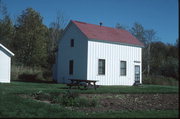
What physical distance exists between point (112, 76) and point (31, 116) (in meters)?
17.5

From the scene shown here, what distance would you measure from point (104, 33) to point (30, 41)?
18815 millimetres

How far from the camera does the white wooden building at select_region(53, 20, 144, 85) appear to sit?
24047 millimetres

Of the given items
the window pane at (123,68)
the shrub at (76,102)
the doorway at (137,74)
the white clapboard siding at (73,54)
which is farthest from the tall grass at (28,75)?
the shrub at (76,102)

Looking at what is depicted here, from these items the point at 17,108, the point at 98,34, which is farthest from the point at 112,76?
the point at 17,108

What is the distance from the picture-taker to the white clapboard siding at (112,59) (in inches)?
944

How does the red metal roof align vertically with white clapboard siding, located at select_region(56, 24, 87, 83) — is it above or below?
above

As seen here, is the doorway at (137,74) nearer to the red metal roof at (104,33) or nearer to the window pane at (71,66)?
the red metal roof at (104,33)

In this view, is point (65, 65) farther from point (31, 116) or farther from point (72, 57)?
point (31, 116)

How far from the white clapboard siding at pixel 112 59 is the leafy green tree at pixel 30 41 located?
17.8 m

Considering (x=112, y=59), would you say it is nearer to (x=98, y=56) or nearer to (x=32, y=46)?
(x=98, y=56)

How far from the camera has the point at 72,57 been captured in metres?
25.5

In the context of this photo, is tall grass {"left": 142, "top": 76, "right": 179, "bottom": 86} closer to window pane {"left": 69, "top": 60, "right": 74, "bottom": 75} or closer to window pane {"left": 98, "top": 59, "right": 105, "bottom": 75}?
window pane {"left": 98, "top": 59, "right": 105, "bottom": 75}

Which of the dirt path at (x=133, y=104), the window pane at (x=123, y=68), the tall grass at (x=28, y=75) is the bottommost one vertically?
the dirt path at (x=133, y=104)

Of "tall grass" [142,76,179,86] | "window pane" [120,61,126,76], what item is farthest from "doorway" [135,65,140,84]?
"tall grass" [142,76,179,86]
